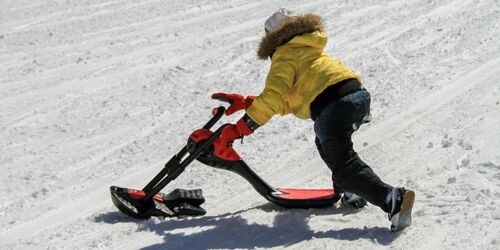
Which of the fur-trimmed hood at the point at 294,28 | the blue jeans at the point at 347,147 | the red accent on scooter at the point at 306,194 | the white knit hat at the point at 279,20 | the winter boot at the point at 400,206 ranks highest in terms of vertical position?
the white knit hat at the point at 279,20

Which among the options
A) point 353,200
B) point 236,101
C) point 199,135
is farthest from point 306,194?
point 199,135

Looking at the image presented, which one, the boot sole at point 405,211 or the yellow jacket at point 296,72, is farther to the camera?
the yellow jacket at point 296,72

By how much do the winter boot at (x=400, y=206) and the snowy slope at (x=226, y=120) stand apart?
0.27 ft

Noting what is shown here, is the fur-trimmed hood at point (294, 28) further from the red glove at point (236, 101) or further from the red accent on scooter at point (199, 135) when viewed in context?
the red accent on scooter at point (199, 135)

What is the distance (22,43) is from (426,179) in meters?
6.89

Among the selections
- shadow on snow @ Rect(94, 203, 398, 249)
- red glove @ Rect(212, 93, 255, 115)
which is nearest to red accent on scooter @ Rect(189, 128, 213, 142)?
red glove @ Rect(212, 93, 255, 115)

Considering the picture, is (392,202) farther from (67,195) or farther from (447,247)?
(67,195)

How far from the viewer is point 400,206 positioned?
3.50 metres

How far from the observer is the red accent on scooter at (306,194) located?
4.38 meters

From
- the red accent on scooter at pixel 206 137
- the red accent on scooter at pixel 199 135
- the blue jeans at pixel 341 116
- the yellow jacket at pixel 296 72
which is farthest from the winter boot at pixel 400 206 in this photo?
the red accent on scooter at pixel 199 135

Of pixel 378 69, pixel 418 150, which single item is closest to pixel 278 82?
pixel 418 150

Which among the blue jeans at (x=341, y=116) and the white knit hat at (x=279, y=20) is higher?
the white knit hat at (x=279, y=20)

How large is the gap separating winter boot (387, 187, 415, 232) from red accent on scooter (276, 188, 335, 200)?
0.83 m

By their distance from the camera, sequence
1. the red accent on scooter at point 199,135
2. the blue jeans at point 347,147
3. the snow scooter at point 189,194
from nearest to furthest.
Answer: the blue jeans at point 347,147, the red accent on scooter at point 199,135, the snow scooter at point 189,194
